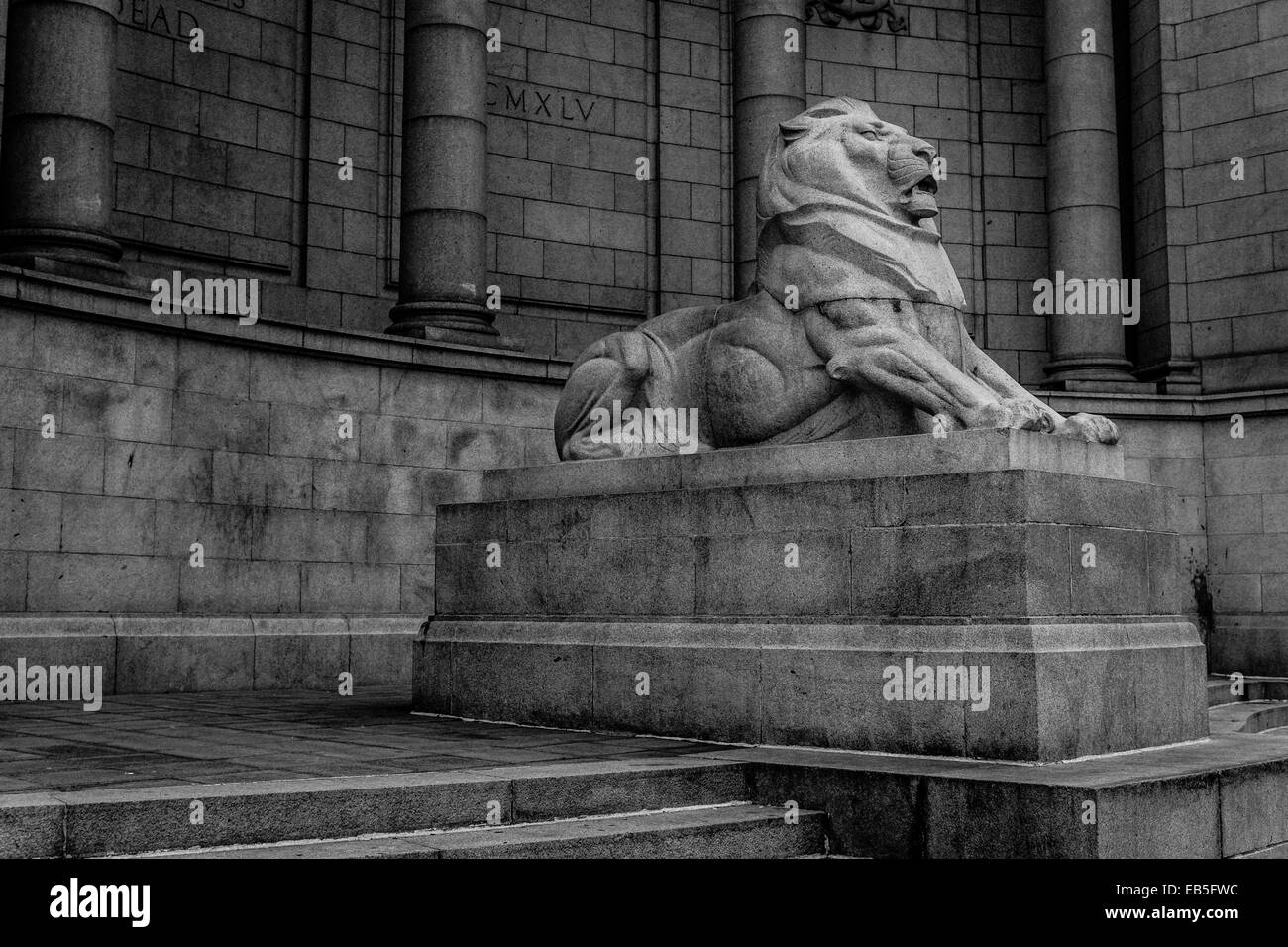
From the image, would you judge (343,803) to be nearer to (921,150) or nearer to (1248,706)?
(921,150)

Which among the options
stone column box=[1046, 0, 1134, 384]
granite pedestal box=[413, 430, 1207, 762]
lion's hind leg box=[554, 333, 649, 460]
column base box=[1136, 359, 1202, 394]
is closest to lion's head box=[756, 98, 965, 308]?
lion's hind leg box=[554, 333, 649, 460]

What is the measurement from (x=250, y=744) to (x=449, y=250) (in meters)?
9.83

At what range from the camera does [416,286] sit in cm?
1780

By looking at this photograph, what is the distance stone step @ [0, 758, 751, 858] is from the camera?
19.7 ft

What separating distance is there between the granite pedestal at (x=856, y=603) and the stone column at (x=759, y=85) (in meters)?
10.4

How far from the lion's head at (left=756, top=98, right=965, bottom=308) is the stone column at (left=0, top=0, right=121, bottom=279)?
24.4ft

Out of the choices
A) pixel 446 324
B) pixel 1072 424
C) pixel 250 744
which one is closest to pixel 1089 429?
pixel 1072 424

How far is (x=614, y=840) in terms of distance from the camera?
22.6 ft

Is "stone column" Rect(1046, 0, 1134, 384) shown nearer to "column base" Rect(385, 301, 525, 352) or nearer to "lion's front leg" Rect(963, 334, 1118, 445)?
"column base" Rect(385, 301, 525, 352)

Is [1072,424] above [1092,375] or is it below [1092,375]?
below

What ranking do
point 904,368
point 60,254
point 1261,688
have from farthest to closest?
point 1261,688 < point 60,254 < point 904,368

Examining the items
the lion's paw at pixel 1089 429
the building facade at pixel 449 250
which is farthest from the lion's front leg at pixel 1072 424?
the building facade at pixel 449 250
